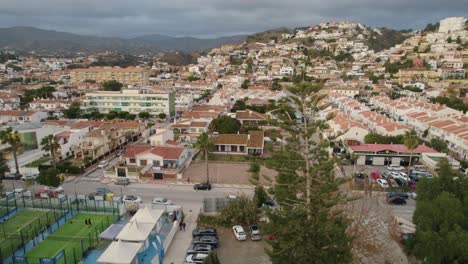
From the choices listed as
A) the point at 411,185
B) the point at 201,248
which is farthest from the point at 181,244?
the point at 411,185

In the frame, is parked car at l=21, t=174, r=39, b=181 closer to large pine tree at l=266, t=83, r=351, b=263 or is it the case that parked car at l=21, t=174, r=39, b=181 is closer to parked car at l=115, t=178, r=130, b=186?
parked car at l=115, t=178, r=130, b=186

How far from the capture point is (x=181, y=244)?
17.1m

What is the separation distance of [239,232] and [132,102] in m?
40.1

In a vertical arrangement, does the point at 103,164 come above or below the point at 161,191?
above

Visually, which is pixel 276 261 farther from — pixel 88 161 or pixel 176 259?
pixel 88 161

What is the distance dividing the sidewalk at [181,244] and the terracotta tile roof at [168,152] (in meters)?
8.93

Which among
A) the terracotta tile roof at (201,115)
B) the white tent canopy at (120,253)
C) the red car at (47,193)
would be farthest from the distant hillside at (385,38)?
the white tent canopy at (120,253)

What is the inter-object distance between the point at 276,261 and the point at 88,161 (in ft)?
75.8

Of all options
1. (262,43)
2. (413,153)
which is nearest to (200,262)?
(413,153)

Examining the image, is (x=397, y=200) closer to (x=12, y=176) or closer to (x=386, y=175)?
(x=386, y=175)

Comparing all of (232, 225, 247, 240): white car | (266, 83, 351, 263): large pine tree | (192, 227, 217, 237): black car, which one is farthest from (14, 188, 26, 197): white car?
(266, 83, 351, 263): large pine tree

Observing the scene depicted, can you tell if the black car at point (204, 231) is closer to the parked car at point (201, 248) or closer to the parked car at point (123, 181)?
the parked car at point (201, 248)

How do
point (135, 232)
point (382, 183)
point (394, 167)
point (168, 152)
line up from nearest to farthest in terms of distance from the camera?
point (135, 232) → point (382, 183) → point (394, 167) → point (168, 152)

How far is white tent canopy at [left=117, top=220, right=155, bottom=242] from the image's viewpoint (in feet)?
51.0
